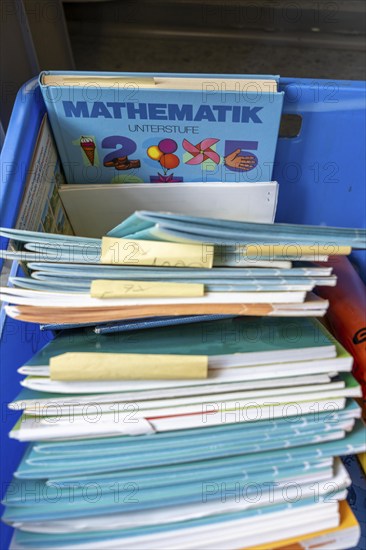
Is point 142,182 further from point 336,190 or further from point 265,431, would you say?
point 265,431

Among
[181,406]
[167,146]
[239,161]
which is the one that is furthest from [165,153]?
[181,406]

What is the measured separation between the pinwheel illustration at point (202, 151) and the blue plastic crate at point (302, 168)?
4.5 inches

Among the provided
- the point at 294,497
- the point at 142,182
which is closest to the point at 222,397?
the point at 294,497

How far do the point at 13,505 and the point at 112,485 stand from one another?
0.34ft

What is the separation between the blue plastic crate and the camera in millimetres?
604

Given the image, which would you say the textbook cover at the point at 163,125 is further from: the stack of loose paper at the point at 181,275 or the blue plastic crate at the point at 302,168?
the stack of loose paper at the point at 181,275

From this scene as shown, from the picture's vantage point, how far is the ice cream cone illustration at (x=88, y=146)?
2.46 ft

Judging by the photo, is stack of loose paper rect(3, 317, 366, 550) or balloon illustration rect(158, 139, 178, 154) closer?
stack of loose paper rect(3, 317, 366, 550)

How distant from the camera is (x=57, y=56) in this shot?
1307 mm

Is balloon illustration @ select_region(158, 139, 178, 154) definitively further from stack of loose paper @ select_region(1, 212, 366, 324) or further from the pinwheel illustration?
stack of loose paper @ select_region(1, 212, 366, 324)

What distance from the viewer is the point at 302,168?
2.72 feet

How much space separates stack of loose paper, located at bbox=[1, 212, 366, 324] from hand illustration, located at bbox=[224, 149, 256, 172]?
0.26 metres

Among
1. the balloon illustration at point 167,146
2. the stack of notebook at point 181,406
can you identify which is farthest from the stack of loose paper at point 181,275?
the balloon illustration at point 167,146

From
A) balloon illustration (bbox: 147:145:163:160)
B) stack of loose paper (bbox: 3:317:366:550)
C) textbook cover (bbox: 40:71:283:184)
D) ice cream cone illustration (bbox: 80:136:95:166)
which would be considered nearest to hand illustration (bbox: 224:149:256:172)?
textbook cover (bbox: 40:71:283:184)
